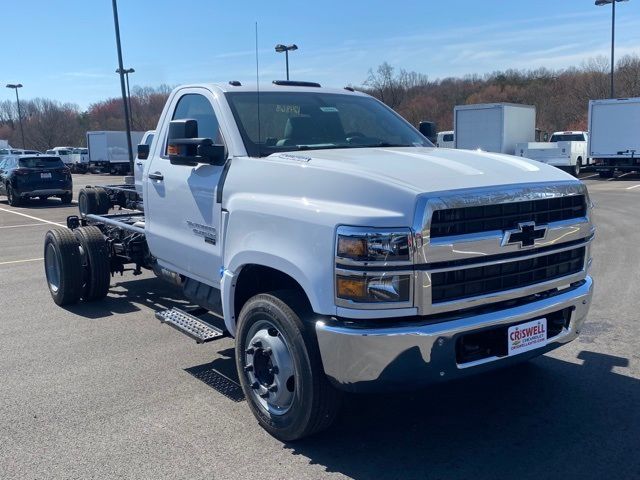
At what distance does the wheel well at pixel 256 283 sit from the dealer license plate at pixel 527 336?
1320 mm

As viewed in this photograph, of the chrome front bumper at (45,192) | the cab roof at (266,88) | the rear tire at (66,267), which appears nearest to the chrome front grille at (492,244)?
the cab roof at (266,88)

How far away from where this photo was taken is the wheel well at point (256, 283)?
159 inches

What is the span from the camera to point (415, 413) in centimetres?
426

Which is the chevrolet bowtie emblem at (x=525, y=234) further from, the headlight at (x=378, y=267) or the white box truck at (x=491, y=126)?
the white box truck at (x=491, y=126)

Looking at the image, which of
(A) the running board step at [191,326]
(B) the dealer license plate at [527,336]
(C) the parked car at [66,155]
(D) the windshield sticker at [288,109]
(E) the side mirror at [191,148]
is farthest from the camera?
(C) the parked car at [66,155]

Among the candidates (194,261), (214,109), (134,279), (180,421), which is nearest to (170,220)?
(194,261)

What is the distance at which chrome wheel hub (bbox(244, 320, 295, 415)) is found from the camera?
3.71 metres

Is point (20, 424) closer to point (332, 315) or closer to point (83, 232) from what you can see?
point (332, 315)

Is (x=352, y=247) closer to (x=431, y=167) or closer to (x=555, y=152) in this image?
(x=431, y=167)

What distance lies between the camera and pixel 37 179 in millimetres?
21344

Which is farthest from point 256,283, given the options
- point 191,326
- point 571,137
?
point 571,137

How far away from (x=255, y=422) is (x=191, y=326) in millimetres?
995

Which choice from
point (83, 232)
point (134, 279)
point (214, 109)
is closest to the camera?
point (214, 109)

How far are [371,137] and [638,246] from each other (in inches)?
297
